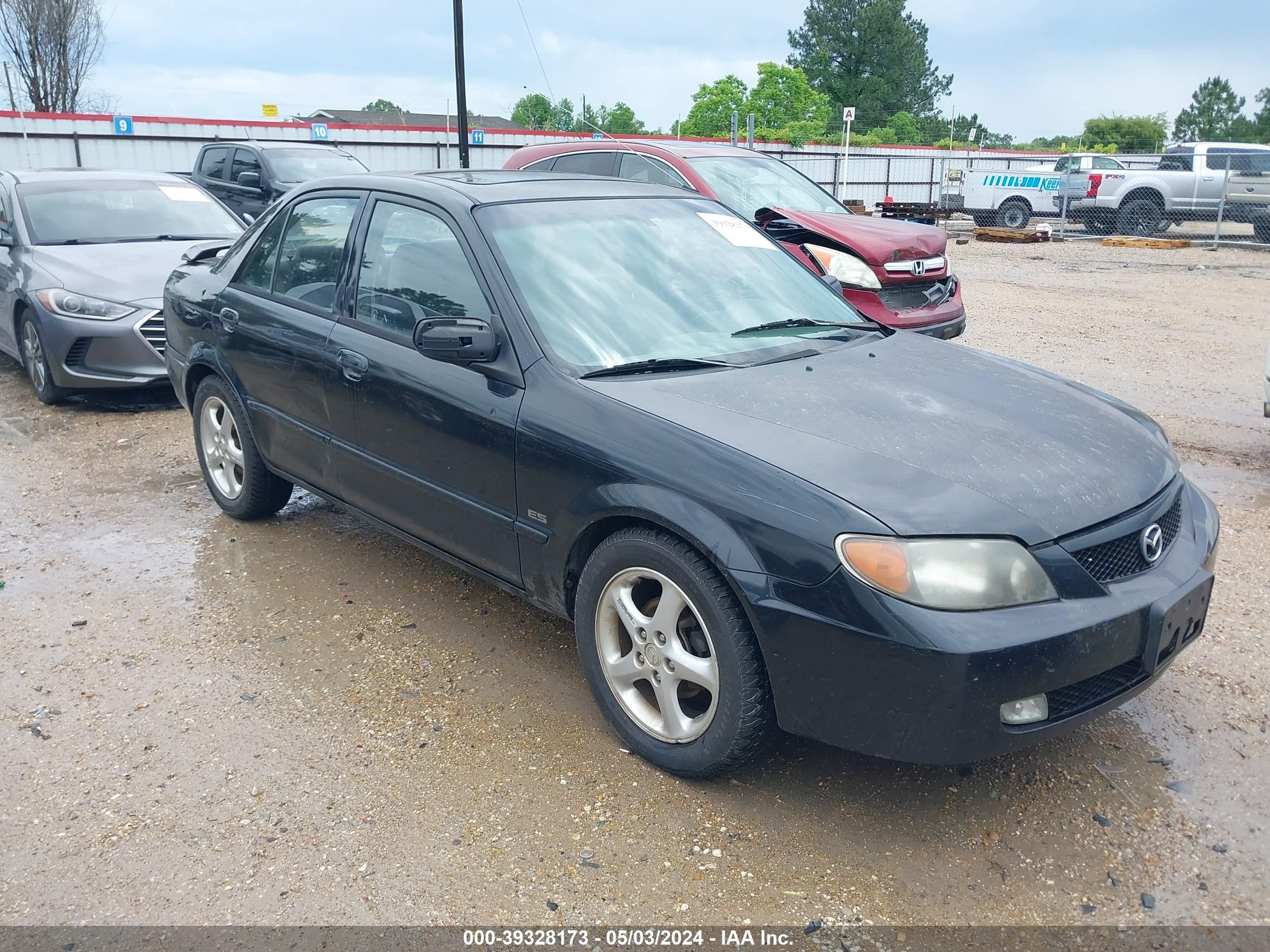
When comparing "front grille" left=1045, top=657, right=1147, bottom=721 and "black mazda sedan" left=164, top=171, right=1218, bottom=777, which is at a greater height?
"black mazda sedan" left=164, top=171, right=1218, bottom=777

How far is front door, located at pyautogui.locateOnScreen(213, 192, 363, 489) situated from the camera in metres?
4.21

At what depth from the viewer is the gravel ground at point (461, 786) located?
103 inches

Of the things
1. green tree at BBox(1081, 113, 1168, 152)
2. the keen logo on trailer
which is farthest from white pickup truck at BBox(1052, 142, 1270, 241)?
green tree at BBox(1081, 113, 1168, 152)

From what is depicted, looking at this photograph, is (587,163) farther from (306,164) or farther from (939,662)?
(939,662)

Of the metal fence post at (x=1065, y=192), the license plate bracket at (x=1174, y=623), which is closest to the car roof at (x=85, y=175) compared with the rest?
the license plate bracket at (x=1174, y=623)

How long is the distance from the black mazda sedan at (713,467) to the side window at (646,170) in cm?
425

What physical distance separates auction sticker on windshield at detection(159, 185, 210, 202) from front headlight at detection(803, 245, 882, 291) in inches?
210

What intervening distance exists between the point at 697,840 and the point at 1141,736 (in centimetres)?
152

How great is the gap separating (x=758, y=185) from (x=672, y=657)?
22.5ft

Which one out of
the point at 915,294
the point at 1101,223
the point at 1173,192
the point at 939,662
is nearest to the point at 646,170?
the point at 915,294

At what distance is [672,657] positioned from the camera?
2.96 metres

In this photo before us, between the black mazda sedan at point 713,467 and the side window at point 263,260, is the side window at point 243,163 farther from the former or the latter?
the black mazda sedan at point 713,467

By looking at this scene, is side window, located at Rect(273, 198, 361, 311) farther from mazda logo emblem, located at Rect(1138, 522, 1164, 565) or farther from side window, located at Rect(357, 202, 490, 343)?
mazda logo emblem, located at Rect(1138, 522, 1164, 565)

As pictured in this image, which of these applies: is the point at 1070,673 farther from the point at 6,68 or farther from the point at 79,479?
the point at 6,68
